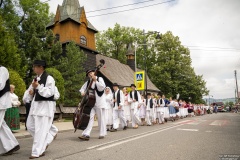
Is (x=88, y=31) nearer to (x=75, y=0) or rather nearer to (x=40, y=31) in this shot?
(x=75, y=0)

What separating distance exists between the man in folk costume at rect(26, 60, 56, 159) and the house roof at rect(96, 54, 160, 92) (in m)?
29.9

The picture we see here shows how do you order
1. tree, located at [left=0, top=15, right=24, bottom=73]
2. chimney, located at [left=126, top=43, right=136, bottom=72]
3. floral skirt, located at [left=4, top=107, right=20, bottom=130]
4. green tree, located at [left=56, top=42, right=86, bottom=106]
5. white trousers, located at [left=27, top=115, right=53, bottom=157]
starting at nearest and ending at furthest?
1. white trousers, located at [left=27, top=115, right=53, bottom=157]
2. floral skirt, located at [left=4, top=107, right=20, bottom=130]
3. tree, located at [left=0, top=15, right=24, bottom=73]
4. green tree, located at [left=56, top=42, right=86, bottom=106]
5. chimney, located at [left=126, top=43, right=136, bottom=72]

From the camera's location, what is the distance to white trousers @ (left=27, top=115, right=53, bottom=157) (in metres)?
5.05

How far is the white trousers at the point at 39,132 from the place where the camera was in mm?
5048

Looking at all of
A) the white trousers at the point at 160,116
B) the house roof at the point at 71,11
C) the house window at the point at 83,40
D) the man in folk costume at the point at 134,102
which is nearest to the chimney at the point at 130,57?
the house roof at the point at 71,11

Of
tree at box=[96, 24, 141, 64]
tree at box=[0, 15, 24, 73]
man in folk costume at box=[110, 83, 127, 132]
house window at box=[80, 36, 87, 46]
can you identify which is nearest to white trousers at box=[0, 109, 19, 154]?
man in folk costume at box=[110, 83, 127, 132]

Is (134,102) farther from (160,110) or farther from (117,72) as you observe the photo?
(117,72)

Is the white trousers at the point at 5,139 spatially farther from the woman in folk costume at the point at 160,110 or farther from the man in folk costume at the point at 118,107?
the woman in folk costume at the point at 160,110

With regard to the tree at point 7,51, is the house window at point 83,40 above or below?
above

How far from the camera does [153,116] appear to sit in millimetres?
16500

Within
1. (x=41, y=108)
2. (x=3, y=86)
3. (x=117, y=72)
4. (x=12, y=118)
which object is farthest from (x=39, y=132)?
(x=117, y=72)

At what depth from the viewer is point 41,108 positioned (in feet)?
17.7

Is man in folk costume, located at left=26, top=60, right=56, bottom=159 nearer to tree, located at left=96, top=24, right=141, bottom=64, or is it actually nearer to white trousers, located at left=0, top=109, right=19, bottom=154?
white trousers, located at left=0, top=109, right=19, bottom=154

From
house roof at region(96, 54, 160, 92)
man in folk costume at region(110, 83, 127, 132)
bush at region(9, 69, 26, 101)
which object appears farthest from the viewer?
house roof at region(96, 54, 160, 92)
